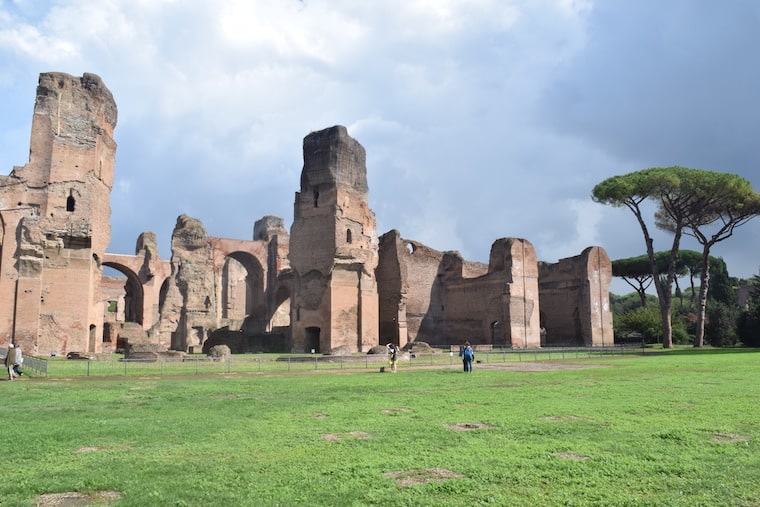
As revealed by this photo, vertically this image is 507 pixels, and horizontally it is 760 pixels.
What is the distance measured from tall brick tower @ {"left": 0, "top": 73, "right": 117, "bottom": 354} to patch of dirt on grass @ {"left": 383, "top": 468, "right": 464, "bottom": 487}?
24.0 metres

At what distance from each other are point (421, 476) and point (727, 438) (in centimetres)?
343

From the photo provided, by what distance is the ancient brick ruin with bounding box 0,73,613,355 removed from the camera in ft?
81.5

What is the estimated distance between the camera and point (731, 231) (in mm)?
35156

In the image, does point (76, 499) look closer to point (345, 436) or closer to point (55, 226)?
point (345, 436)

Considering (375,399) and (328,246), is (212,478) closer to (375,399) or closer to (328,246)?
(375,399)

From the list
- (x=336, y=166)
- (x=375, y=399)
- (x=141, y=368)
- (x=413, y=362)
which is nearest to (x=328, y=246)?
(x=336, y=166)

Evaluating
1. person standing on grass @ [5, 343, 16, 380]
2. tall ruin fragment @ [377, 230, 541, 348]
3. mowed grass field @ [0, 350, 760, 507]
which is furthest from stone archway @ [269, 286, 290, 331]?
mowed grass field @ [0, 350, 760, 507]

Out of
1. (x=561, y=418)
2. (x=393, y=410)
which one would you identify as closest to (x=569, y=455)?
(x=561, y=418)

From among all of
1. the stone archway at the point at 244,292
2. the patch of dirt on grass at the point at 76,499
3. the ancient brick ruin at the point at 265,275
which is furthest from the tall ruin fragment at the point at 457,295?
the patch of dirt on grass at the point at 76,499

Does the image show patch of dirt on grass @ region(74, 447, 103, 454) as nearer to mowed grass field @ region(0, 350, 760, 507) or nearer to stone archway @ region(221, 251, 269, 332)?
mowed grass field @ region(0, 350, 760, 507)

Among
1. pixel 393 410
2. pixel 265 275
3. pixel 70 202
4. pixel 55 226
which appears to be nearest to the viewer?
pixel 393 410

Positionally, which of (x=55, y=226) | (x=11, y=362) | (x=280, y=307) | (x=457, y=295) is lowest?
(x=11, y=362)

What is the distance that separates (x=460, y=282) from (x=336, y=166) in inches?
550

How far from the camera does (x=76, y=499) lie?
3971 mm
